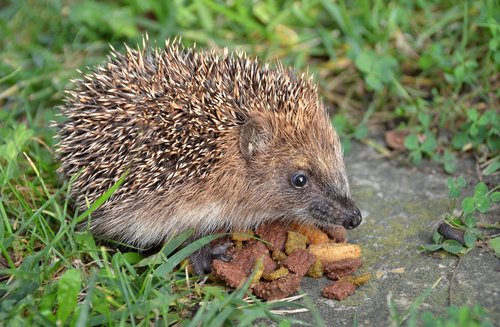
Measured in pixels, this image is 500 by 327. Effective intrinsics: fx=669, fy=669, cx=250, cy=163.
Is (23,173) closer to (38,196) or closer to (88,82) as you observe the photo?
(38,196)

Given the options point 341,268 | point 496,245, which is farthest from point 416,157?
point 341,268

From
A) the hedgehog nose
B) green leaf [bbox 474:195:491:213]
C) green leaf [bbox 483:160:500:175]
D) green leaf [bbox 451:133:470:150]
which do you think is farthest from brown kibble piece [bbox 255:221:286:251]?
green leaf [bbox 451:133:470:150]

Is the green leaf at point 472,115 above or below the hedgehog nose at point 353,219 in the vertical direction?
above

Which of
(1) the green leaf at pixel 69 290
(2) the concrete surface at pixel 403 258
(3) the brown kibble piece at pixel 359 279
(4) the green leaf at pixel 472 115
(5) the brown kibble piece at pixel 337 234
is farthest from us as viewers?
(4) the green leaf at pixel 472 115

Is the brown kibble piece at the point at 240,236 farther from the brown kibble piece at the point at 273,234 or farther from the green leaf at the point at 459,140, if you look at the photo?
the green leaf at the point at 459,140

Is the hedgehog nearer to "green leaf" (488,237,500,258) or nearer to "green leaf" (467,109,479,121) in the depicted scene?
"green leaf" (488,237,500,258)

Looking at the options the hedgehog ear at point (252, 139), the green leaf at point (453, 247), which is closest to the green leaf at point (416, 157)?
the green leaf at point (453, 247)

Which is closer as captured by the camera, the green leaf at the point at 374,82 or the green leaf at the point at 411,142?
the green leaf at the point at 411,142

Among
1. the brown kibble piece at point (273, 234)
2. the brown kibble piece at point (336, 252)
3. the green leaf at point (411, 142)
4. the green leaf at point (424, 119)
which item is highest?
the green leaf at point (424, 119)

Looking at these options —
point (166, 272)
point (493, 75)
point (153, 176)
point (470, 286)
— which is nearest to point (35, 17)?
point (153, 176)
